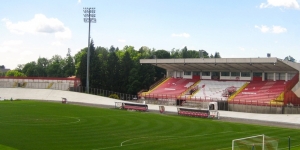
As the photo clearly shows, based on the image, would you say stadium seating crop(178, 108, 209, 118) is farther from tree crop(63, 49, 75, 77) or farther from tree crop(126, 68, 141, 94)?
tree crop(63, 49, 75, 77)

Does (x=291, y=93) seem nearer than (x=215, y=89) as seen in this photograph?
Yes

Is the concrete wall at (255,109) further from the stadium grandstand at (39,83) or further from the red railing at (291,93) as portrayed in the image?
the stadium grandstand at (39,83)

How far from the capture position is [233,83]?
2603 inches

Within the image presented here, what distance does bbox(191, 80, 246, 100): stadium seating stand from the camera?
6338cm

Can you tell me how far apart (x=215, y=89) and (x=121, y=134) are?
39486mm

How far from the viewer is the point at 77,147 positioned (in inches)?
914

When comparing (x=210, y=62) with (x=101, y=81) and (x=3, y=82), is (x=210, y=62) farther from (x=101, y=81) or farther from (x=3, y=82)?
(x=3, y=82)

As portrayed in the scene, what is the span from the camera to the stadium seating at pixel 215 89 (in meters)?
63.4

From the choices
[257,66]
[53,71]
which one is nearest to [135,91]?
[257,66]

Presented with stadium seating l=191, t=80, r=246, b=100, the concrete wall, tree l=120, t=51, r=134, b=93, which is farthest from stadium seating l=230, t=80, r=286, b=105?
tree l=120, t=51, r=134, b=93

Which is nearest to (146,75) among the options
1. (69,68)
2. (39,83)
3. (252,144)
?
(39,83)

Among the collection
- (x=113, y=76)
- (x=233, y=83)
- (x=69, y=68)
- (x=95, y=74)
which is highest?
(x=69, y=68)

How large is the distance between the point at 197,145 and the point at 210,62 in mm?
40474

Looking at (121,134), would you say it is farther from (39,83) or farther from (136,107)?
(39,83)
